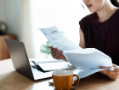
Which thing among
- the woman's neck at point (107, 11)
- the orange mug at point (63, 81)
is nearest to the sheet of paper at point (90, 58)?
the orange mug at point (63, 81)

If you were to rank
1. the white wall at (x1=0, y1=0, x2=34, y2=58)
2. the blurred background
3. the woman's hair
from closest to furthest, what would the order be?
the woman's hair → the blurred background → the white wall at (x1=0, y1=0, x2=34, y2=58)

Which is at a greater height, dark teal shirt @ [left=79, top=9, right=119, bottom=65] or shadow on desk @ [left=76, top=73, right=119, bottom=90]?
dark teal shirt @ [left=79, top=9, right=119, bottom=65]

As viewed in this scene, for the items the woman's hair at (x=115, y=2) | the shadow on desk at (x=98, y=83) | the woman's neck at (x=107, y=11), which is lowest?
the shadow on desk at (x=98, y=83)

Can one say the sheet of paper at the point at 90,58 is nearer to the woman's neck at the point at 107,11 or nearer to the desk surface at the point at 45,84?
the desk surface at the point at 45,84

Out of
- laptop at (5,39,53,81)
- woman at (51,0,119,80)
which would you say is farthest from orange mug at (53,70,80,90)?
woman at (51,0,119,80)

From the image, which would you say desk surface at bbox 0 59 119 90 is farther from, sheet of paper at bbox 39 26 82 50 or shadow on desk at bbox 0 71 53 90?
sheet of paper at bbox 39 26 82 50

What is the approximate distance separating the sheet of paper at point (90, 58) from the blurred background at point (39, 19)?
1801 millimetres

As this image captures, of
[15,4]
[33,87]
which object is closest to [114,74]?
[33,87]

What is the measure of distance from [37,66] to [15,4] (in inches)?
97.8

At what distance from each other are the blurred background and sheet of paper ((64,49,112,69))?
1.80 meters

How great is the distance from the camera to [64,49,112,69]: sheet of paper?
0.71m

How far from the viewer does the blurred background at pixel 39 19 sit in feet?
8.48

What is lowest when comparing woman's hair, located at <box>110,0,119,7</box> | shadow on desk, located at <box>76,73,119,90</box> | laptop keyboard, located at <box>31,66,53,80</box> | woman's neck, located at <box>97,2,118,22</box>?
shadow on desk, located at <box>76,73,119,90</box>

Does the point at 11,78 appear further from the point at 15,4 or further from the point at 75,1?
the point at 15,4
